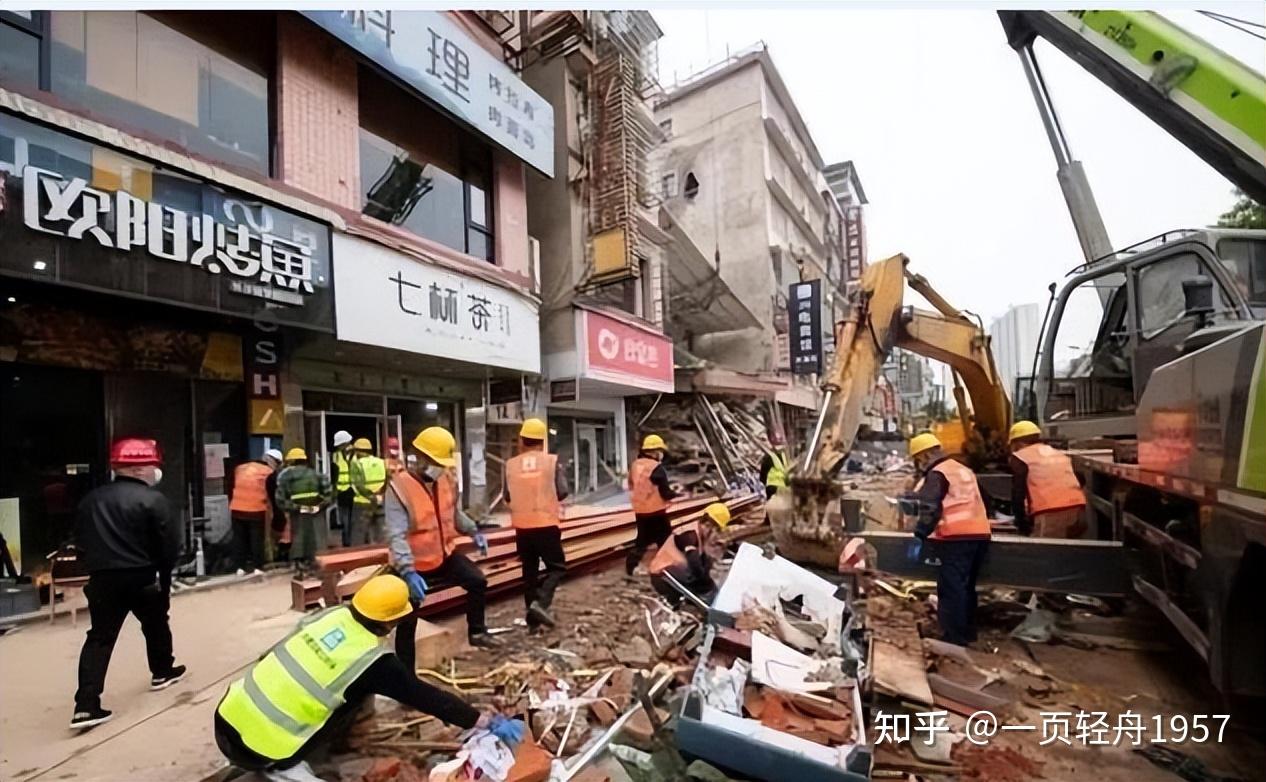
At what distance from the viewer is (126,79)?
4953 mm

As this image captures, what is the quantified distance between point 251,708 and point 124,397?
4252 mm

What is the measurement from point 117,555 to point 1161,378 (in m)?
5.50

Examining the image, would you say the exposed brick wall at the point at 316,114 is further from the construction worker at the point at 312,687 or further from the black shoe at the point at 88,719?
the construction worker at the point at 312,687

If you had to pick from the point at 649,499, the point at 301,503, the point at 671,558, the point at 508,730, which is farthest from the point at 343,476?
the point at 508,730

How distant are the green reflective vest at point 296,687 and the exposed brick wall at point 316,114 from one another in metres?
5.31

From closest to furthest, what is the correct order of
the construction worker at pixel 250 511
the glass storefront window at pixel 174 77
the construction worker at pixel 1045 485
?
the glass storefront window at pixel 174 77 < the construction worker at pixel 1045 485 < the construction worker at pixel 250 511

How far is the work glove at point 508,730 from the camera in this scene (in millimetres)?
2678

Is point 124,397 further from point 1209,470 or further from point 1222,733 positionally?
point 1222,733

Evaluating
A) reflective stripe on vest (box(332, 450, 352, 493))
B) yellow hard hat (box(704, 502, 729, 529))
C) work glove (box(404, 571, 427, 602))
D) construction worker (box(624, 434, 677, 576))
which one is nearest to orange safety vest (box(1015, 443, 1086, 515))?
yellow hard hat (box(704, 502, 729, 529))

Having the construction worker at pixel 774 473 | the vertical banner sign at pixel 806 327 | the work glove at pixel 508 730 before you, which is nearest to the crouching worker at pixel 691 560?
the construction worker at pixel 774 473

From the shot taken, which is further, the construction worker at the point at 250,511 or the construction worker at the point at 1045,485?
the construction worker at the point at 250,511

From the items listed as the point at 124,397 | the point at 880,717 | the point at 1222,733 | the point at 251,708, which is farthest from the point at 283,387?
the point at 1222,733

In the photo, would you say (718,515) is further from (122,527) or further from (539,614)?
(122,527)

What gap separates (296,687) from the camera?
2.38 metres
